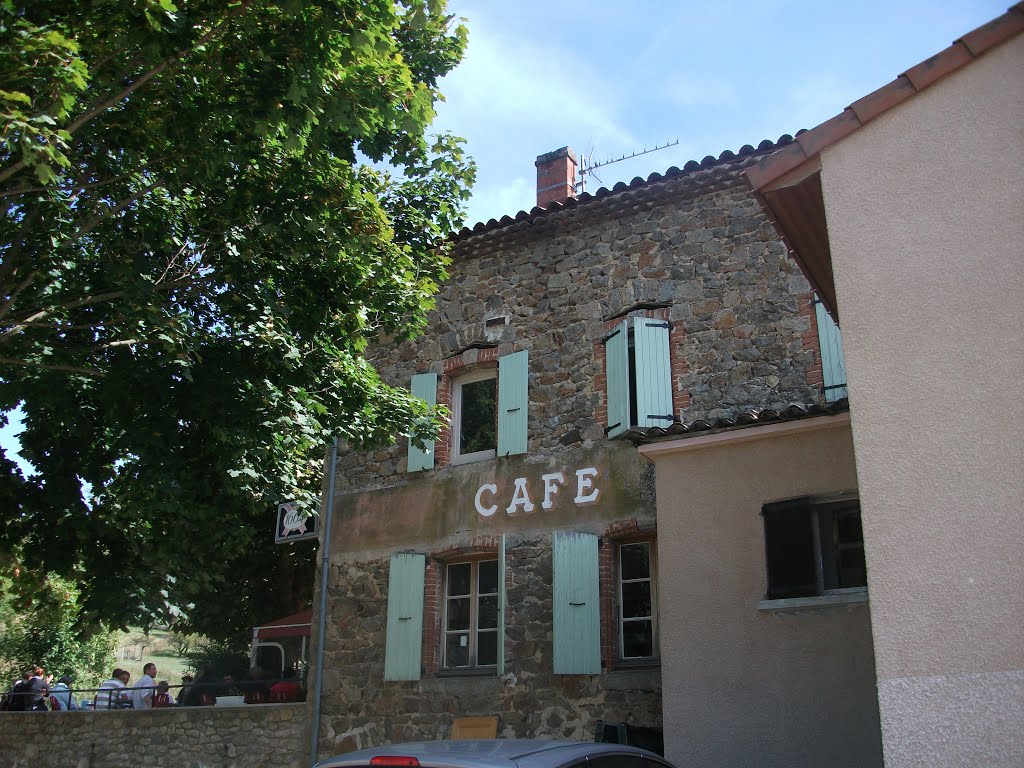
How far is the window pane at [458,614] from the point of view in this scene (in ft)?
40.1

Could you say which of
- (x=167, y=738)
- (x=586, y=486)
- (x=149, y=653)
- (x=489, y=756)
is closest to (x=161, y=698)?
(x=167, y=738)

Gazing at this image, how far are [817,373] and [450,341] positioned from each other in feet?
16.8

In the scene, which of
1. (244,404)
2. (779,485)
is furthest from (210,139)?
(779,485)

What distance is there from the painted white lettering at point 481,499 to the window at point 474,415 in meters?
0.52

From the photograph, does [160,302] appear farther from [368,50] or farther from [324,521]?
[324,521]

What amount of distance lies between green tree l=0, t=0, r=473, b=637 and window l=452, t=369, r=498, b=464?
3.05 m

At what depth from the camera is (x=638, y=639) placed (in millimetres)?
10773

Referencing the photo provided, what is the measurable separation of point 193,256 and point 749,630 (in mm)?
5822

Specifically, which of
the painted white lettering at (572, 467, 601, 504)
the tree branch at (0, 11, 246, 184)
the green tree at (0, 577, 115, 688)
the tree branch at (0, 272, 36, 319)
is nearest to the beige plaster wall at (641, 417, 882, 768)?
the painted white lettering at (572, 467, 601, 504)

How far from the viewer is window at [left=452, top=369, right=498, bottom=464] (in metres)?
12.9

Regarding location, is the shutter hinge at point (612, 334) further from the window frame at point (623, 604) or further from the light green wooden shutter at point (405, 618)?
the light green wooden shutter at point (405, 618)

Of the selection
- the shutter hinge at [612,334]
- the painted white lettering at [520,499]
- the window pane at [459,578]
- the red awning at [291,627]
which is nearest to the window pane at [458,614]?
the window pane at [459,578]

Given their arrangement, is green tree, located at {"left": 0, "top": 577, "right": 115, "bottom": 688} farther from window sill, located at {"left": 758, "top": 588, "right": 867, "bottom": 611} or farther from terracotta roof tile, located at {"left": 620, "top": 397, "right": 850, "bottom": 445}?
window sill, located at {"left": 758, "top": 588, "right": 867, "bottom": 611}

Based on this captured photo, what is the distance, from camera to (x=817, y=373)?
34.4ft
